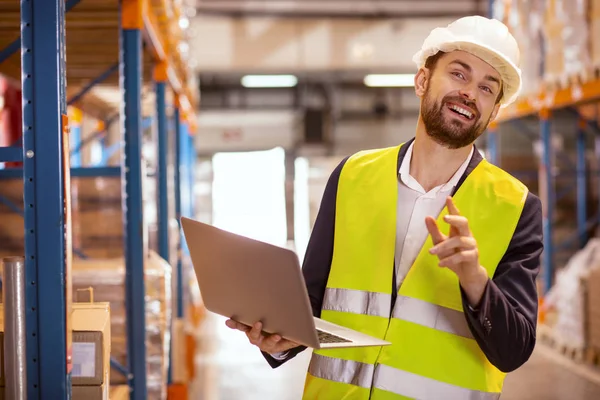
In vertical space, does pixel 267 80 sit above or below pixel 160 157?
above

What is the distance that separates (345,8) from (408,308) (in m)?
15.0

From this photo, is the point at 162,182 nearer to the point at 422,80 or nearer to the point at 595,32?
the point at 422,80

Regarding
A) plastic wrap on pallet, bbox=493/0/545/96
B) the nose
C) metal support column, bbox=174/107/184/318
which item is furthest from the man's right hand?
plastic wrap on pallet, bbox=493/0/545/96

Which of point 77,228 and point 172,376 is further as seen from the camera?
point 172,376

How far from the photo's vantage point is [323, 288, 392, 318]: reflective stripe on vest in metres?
2.35

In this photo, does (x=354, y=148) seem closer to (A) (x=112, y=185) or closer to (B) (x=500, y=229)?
(A) (x=112, y=185)

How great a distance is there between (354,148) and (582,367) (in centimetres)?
1138

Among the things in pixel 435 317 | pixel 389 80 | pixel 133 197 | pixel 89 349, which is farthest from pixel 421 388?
pixel 389 80

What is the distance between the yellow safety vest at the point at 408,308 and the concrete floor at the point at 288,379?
4935 mm

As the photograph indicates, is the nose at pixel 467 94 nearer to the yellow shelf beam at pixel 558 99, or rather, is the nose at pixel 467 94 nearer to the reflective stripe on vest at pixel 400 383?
the reflective stripe on vest at pixel 400 383

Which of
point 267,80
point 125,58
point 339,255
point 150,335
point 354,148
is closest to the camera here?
point 339,255

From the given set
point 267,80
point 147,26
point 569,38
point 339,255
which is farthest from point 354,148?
point 339,255

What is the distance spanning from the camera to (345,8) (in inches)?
651

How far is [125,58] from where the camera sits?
171 inches
